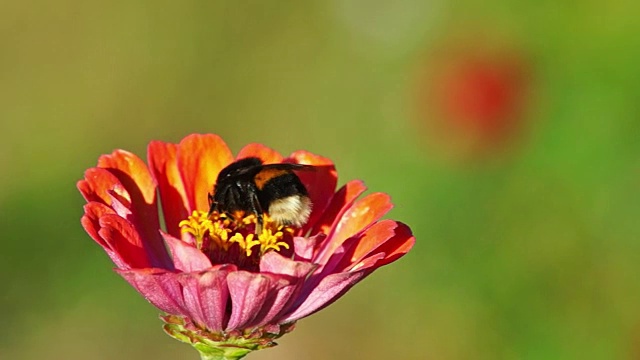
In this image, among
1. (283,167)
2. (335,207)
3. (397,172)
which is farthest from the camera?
(397,172)

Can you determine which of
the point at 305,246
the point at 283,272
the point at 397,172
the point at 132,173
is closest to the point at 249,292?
the point at 283,272

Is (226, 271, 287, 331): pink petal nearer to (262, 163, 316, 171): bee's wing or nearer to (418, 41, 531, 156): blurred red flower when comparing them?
(262, 163, 316, 171): bee's wing

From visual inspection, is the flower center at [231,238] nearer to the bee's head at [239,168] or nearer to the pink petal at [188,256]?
the bee's head at [239,168]

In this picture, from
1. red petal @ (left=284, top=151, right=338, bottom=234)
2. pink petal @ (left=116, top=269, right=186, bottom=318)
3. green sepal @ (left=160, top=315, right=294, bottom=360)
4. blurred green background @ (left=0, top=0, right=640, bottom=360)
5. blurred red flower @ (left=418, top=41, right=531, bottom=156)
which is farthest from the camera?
blurred red flower @ (left=418, top=41, right=531, bottom=156)

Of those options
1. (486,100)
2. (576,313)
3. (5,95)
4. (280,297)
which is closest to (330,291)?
(280,297)

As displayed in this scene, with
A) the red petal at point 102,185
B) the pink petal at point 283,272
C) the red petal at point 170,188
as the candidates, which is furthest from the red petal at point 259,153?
the pink petal at point 283,272

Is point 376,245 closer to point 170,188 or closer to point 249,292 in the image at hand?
point 249,292

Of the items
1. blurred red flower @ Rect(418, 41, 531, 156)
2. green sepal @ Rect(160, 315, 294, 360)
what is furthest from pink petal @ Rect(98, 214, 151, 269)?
blurred red flower @ Rect(418, 41, 531, 156)

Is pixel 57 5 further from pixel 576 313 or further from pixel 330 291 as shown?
pixel 330 291
